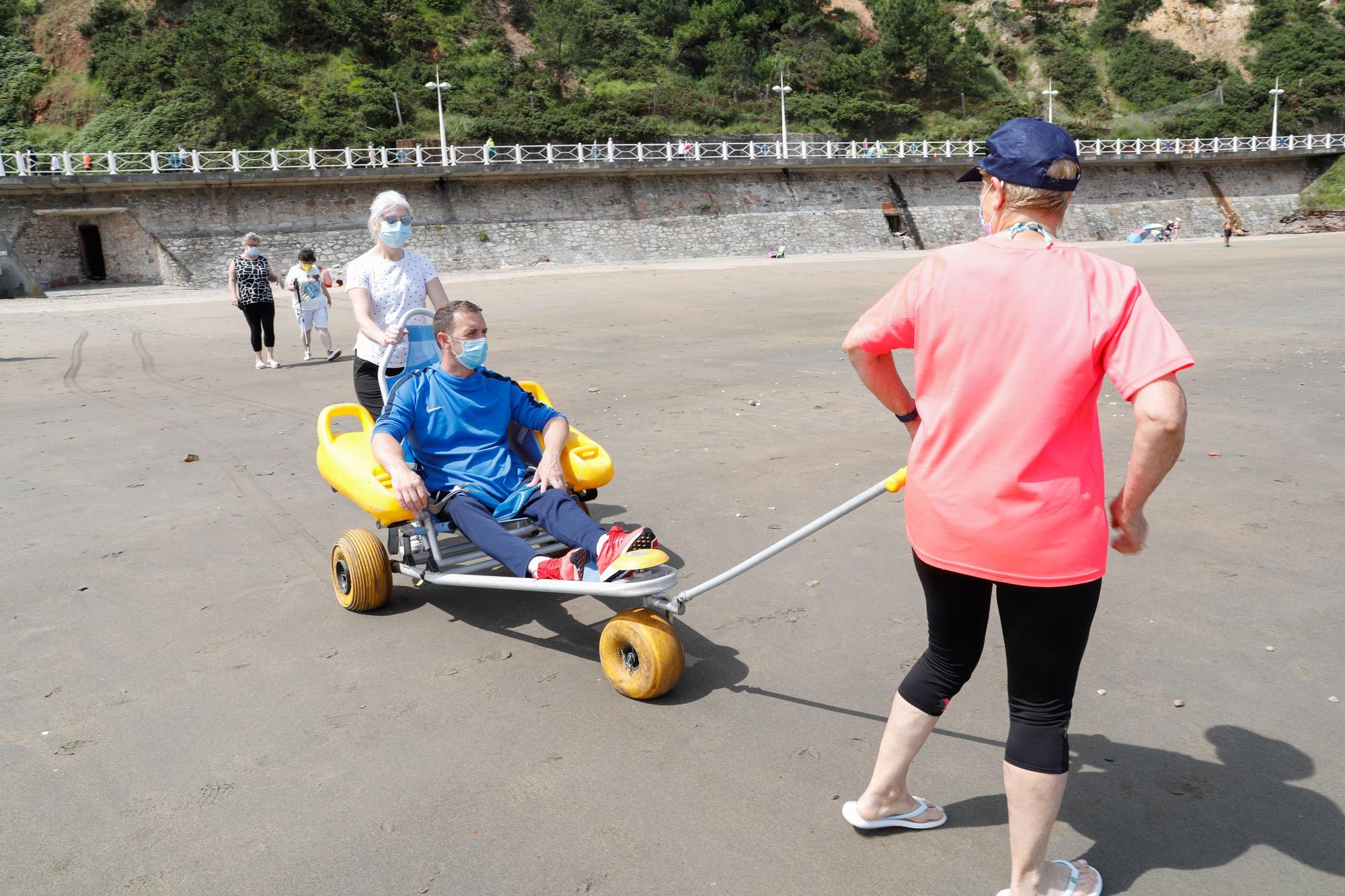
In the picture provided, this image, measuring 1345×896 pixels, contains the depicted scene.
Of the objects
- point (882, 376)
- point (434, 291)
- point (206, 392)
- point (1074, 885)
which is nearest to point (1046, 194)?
point (882, 376)

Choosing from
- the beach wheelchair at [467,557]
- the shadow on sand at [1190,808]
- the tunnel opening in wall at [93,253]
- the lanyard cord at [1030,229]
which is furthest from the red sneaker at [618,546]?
the tunnel opening in wall at [93,253]

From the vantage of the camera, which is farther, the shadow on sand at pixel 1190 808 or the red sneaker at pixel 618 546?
the red sneaker at pixel 618 546

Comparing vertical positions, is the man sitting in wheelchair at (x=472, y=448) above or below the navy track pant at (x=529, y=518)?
above

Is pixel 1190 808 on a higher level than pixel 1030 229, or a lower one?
lower

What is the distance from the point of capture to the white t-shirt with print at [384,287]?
5328mm

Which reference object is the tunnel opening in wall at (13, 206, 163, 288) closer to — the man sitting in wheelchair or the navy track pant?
the man sitting in wheelchair

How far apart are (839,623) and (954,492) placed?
6.45ft

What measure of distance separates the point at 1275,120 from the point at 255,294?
69154 mm

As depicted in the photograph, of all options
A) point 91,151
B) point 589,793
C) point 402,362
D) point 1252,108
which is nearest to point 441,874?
point 589,793

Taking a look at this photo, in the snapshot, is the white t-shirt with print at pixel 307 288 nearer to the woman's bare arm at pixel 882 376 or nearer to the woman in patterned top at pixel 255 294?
the woman in patterned top at pixel 255 294

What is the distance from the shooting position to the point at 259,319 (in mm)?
12289

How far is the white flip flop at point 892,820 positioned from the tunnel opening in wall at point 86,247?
34973 mm

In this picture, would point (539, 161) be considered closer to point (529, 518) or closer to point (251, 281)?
point (251, 281)

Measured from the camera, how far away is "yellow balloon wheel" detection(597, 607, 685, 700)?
10.8 ft
